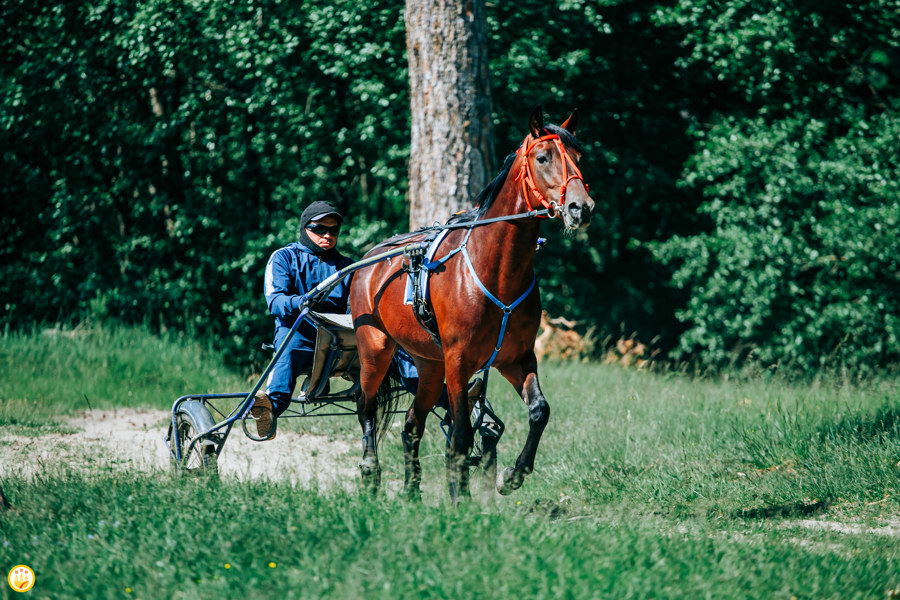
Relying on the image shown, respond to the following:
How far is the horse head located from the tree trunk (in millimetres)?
3605

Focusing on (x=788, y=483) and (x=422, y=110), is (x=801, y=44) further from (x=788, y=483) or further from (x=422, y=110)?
(x=788, y=483)

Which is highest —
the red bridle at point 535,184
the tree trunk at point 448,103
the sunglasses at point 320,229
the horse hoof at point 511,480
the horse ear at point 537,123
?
the tree trunk at point 448,103

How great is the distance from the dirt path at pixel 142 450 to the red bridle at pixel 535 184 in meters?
2.98

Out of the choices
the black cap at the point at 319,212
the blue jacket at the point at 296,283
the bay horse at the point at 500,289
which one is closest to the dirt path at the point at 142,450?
the blue jacket at the point at 296,283

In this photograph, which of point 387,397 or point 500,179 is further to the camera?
point 387,397

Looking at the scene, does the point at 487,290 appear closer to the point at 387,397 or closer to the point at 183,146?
the point at 387,397

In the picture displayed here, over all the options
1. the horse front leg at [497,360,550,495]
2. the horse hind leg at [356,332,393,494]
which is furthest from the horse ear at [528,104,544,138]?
the horse hind leg at [356,332,393,494]

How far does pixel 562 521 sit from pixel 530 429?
0.59 meters

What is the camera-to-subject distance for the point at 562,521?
4613mm

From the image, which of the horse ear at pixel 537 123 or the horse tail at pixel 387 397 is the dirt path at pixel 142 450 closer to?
the horse tail at pixel 387 397

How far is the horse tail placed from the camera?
6.36 metres

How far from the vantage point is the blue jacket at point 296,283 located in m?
6.07

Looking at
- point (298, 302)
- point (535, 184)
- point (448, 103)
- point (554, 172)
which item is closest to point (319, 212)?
point (298, 302)

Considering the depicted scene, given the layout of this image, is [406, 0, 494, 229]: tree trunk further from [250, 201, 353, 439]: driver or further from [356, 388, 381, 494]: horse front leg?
[356, 388, 381, 494]: horse front leg
